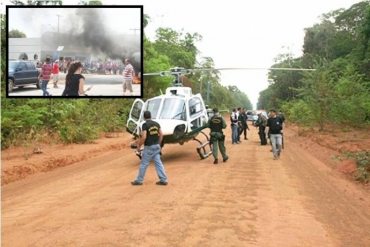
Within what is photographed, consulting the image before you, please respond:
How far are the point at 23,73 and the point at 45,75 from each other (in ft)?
3.52

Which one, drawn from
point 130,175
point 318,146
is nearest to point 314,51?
point 318,146

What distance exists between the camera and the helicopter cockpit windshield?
15375 mm

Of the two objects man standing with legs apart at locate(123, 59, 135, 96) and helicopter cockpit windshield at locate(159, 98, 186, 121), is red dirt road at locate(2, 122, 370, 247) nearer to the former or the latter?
helicopter cockpit windshield at locate(159, 98, 186, 121)

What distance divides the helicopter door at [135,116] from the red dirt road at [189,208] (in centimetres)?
189

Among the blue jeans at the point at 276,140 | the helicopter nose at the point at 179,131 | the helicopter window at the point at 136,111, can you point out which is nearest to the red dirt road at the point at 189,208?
the helicopter nose at the point at 179,131

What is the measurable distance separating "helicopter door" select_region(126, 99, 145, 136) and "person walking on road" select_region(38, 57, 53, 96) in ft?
9.53

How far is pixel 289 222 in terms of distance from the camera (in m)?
7.56

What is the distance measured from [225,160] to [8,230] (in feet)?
31.8

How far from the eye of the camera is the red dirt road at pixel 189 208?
21.6 ft

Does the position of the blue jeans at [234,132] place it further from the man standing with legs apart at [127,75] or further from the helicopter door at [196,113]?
the man standing with legs apart at [127,75]

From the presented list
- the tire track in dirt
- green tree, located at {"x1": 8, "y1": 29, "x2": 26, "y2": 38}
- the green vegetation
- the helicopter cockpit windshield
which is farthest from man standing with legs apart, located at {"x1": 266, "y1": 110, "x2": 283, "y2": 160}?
green tree, located at {"x1": 8, "y1": 29, "x2": 26, "y2": 38}

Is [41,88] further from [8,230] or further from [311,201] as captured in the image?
[311,201]

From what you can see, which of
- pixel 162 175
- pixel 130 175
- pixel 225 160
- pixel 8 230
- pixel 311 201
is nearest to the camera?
pixel 8 230

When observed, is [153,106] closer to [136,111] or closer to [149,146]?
[136,111]
